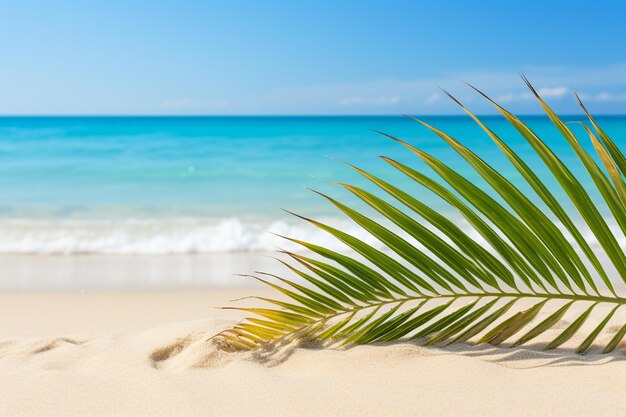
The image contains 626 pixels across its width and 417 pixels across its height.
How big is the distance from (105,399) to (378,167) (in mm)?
16101

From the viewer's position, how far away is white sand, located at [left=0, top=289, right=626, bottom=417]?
123 cm

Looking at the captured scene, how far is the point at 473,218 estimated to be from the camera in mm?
1434

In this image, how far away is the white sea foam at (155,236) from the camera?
6230 millimetres

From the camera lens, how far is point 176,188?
13477mm

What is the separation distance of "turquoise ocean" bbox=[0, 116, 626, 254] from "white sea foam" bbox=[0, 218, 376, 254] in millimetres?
12

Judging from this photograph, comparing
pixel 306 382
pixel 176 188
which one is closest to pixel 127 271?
pixel 306 382

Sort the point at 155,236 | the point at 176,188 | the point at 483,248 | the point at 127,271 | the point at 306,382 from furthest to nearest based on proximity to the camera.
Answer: the point at 176,188 < the point at 155,236 < the point at 127,271 < the point at 483,248 < the point at 306,382

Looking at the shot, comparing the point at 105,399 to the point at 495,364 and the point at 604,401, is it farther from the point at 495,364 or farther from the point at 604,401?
the point at 604,401

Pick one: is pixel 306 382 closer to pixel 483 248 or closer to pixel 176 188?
pixel 483 248

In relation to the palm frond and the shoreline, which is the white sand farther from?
the shoreline

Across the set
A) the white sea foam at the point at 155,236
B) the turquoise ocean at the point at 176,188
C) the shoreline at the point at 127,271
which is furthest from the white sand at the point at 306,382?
the white sea foam at the point at 155,236

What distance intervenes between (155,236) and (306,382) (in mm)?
6023

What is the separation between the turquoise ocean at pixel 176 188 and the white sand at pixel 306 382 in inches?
18.2

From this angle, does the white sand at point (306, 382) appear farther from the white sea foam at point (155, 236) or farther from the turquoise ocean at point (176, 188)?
the white sea foam at point (155, 236)
